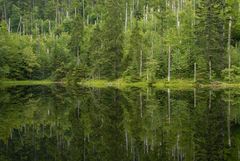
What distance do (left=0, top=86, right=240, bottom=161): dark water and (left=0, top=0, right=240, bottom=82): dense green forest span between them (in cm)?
3365

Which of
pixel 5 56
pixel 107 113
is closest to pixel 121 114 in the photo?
pixel 107 113

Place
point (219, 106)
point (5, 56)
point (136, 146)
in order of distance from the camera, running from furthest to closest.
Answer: point (5, 56), point (219, 106), point (136, 146)

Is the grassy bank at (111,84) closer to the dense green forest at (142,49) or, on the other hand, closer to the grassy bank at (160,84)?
the grassy bank at (160,84)

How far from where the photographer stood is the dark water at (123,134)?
48.8 ft

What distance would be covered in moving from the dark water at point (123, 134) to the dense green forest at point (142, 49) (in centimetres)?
3365

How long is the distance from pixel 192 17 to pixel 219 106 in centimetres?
4243

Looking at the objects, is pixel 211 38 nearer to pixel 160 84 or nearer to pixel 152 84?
pixel 160 84

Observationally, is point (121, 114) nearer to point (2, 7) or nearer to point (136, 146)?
point (136, 146)

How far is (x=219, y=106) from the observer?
30.0 metres

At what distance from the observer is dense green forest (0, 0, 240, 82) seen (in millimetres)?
63622

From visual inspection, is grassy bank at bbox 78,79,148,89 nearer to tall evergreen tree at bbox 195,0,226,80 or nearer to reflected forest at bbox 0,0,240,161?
reflected forest at bbox 0,0,240,161

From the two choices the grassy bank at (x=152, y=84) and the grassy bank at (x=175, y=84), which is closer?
the grassy bank at (x=175, y=84)

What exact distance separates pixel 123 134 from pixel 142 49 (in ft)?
166

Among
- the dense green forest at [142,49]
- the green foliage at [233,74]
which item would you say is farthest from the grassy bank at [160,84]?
the dense green forest at [142,49]
